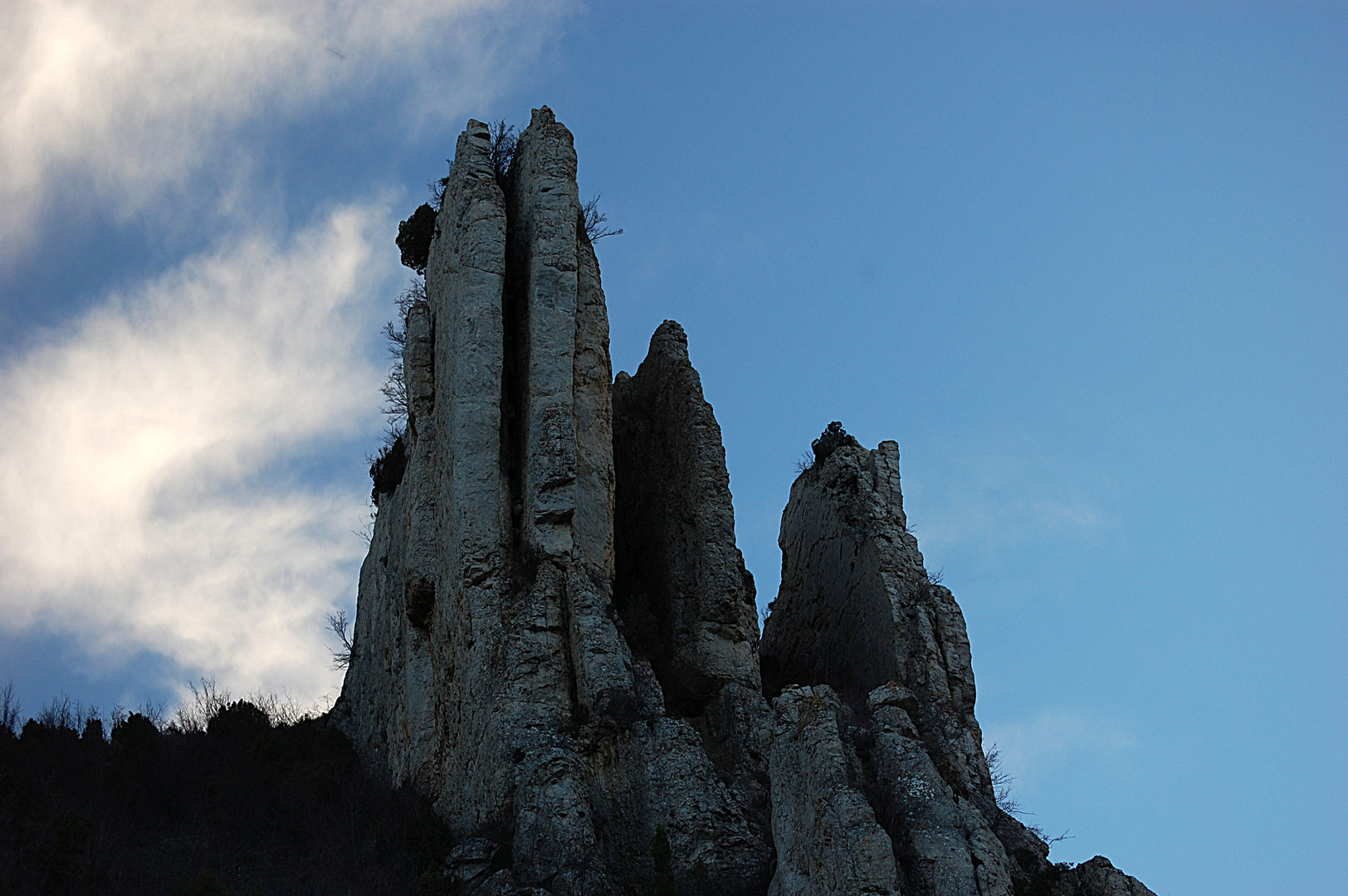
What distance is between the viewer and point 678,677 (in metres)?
29.1

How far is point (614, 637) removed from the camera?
83.8ft

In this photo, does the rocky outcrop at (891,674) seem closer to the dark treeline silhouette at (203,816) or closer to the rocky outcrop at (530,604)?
the rocky outcrop at (530,604)

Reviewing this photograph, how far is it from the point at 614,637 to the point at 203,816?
8.20 meters

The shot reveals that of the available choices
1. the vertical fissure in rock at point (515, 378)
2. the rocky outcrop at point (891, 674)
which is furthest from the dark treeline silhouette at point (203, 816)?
the rocky outcrop at point (891, 674)

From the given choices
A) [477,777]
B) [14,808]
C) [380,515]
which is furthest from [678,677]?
[14,808]

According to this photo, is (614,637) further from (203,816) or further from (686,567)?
(203,816)

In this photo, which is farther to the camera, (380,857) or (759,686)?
(759,686)

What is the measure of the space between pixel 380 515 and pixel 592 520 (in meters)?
7.46

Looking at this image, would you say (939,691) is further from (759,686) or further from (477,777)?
(477,777)

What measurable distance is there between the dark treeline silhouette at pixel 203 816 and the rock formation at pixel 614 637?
1.03 m

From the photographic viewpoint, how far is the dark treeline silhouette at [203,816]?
23078 mm

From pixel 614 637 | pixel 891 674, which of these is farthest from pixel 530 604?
pixel 891 674

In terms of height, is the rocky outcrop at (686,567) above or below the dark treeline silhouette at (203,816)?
above

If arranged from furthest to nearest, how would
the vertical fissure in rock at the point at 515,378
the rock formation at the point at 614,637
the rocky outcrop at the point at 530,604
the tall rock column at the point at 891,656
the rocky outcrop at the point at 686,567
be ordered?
the rocky outcrop at the point at 686,567 → the vertical fissure in rock at the point at 515,378 → the rocky outcrop at the point at 530,604 → the rock formation at the point at 614,637 → the tall rock column at the point at 891,656
